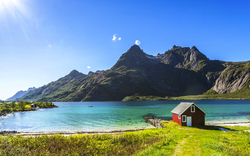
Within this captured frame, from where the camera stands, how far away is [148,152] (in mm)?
16734

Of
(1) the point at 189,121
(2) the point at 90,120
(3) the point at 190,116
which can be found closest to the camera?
(1) the point at 189,121

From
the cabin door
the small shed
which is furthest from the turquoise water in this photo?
the cabin door

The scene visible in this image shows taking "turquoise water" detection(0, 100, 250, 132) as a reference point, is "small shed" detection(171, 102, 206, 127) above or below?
above

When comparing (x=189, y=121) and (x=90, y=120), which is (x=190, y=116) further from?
(x=90, y=120)

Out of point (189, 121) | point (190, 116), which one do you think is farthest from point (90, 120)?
point (190, 116)

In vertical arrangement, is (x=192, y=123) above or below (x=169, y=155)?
below

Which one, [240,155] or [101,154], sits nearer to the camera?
[240,155]

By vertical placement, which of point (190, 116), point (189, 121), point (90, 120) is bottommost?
point (90, 120)

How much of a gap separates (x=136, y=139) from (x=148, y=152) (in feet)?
25.2

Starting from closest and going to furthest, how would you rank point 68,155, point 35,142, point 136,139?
point 68,155 → point 35,142 → point 136,139

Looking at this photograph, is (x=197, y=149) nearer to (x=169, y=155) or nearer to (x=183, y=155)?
(x=183, y=155)

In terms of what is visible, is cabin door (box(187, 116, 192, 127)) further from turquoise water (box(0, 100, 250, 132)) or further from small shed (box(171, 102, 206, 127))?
turquoise water (box(0, 100, 250, 132))

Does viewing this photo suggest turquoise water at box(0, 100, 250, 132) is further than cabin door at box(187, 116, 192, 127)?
Yes

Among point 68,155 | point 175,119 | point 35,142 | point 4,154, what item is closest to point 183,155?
point 68,155
